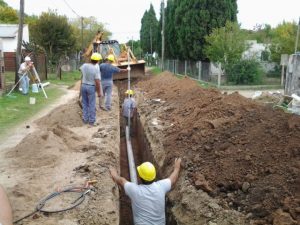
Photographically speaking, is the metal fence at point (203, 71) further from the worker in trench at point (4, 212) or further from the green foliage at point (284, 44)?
the worker in trench at point (4, 212)

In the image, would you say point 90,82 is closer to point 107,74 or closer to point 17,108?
point 107,74

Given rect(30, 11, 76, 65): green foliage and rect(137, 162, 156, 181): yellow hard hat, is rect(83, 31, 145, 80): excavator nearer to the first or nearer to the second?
rect(30, 11, 76, 65): green foliage

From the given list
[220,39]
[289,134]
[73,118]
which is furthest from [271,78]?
[289,134]

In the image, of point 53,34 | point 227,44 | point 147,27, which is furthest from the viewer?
point 147,27

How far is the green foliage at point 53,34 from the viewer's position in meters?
32.3

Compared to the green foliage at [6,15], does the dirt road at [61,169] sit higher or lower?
lower

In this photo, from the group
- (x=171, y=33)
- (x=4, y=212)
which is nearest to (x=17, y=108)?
(x=4, y=212)

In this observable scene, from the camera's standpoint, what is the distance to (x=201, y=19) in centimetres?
3138

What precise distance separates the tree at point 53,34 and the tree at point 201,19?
9.48 m

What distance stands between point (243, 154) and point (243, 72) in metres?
21.7

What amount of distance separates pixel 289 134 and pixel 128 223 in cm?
320

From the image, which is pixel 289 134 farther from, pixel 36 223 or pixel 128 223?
pixel 36 223

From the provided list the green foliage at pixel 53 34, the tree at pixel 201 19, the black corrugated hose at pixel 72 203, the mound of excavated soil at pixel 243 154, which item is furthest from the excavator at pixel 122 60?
the black corrugated hose at pixel 72 203

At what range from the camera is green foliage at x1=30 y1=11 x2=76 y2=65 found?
3228 centimetres
